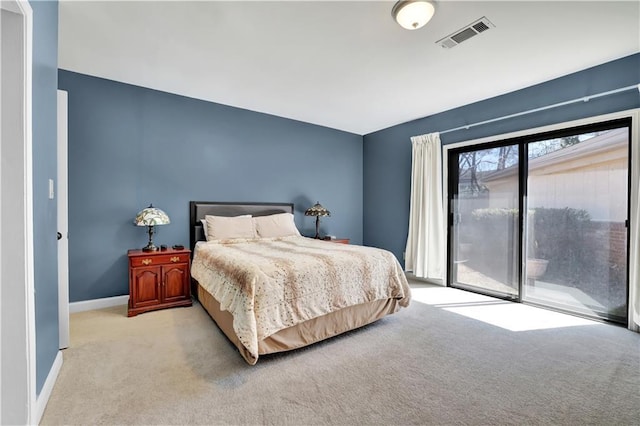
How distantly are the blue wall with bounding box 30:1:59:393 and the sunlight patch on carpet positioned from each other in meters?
3.43

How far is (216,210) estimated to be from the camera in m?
3.88

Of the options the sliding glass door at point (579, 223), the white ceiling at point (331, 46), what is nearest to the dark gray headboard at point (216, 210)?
the white ceiling at point (331, 46)

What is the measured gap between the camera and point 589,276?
2994 millimetres

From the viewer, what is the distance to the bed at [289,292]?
1.96 meters

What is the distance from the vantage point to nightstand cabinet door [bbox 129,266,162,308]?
9.59 feet

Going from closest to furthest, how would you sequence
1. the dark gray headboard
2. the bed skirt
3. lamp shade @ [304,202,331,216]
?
the bed skirt → the dark gray headboard → lamp shade @ [304,202,331,216]

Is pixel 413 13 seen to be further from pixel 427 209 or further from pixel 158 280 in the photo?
pixel 158 280

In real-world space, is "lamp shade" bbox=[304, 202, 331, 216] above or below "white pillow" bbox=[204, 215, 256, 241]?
above

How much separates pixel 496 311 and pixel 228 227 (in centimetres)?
330

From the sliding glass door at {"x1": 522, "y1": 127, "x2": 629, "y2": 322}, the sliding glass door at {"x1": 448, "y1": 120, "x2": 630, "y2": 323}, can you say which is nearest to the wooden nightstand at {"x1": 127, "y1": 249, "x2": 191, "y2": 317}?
the sliding glass door at {"x1": 448, "y1": 120, "x2": 630, "y2": 323}

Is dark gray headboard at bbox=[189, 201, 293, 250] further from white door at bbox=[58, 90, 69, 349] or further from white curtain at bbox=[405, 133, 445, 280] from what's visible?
white curtain at bbox=[405, 133, 445, 280]

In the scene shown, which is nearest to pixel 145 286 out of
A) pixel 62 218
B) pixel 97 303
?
pixel 97 303

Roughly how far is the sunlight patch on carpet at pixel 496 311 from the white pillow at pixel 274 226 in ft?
6.41

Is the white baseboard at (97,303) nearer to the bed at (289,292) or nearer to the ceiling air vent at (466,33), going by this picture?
the bed at (289,292)
